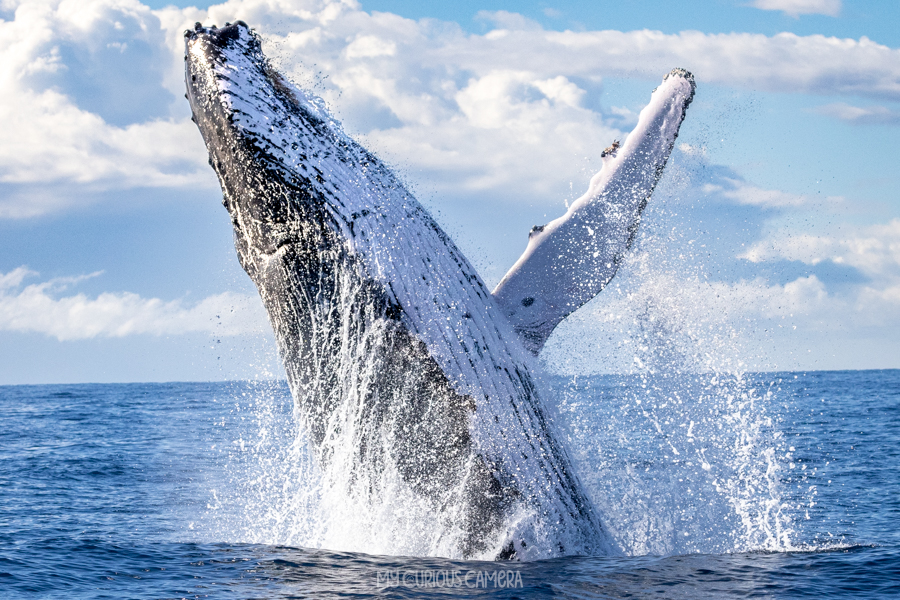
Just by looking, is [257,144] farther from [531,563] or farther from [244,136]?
[531,563]

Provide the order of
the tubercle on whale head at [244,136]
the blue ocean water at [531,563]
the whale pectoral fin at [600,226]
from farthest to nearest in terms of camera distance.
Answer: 1. the whale pectoral fin at [600,226]
2. the blue ocean water at [531,563]
3. the tubercle on whale head at [244,136]

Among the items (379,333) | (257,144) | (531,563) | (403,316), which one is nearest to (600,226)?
(403,316)

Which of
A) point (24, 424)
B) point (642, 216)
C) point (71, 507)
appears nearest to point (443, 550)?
point (642, 216)

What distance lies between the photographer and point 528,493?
551 centimetres

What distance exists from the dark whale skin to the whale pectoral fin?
592 millimetres

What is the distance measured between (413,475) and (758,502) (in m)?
6.17

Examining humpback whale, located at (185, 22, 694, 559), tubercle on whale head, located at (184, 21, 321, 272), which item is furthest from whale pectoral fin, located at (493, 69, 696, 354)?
tubercle on whale head, located at (184, 21, 321, 272)

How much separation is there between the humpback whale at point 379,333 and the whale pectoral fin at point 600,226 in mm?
438

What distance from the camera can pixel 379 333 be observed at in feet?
17.5

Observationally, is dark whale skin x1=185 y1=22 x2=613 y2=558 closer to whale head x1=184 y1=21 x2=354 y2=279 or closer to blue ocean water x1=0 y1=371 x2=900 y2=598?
whale head x1=184 y1=21 x2=354 y2=279

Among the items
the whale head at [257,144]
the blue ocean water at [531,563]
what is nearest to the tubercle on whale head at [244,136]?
the whale head at [257,144]

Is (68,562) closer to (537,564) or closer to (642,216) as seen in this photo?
(537,564)

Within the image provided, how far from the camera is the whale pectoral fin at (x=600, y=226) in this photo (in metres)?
6.24

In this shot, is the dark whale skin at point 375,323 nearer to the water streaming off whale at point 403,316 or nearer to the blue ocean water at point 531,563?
the water streaming off whale at point 403,316
